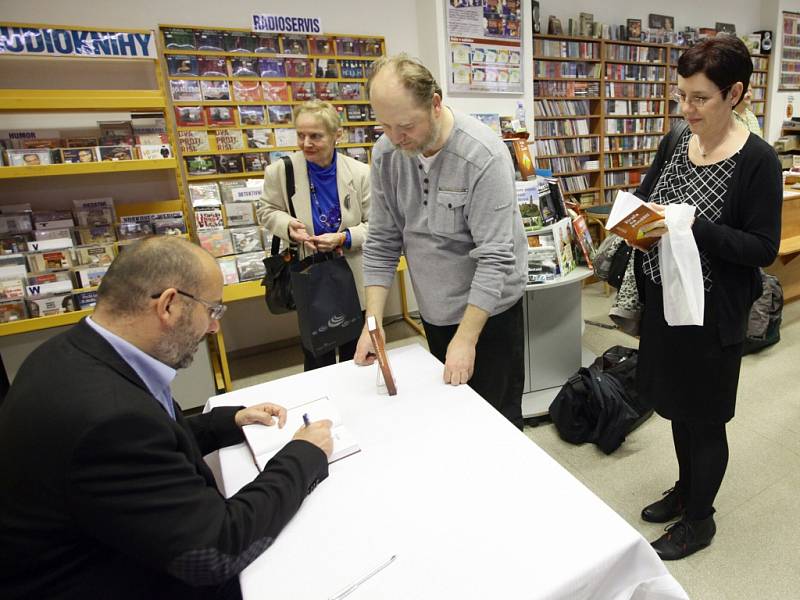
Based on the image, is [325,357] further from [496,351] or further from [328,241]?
[496,351]

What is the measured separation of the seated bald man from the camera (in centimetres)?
67

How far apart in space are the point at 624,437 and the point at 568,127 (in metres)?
4.18

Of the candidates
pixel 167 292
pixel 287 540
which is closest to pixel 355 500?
pixel 287 540

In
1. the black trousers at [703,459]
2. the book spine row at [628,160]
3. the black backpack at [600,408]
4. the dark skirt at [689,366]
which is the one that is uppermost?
the book spine row at [628,160]

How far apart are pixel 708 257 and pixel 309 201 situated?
162 cm

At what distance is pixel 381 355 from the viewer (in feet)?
4.12

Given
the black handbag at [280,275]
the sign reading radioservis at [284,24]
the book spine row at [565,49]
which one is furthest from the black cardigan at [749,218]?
the book spine row at [565,49]

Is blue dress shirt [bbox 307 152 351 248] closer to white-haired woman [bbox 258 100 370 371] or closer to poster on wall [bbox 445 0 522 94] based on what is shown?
white-haired woman [bbox 258 100 370 371]

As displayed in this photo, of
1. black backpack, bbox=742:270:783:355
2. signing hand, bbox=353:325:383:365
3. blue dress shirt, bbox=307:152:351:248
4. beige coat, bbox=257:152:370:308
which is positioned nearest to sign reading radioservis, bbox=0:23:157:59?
beige coat, bbox=257:152:370:308

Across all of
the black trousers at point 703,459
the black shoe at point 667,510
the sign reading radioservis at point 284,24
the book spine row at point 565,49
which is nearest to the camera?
the black trousers at point 703,459

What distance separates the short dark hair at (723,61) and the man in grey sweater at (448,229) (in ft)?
Answer: 1.73

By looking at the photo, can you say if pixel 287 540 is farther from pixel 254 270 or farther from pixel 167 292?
pixel 254 270

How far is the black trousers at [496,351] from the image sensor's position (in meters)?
1.51

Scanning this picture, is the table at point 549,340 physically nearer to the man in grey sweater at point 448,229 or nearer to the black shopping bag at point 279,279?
the man in grey sweater at point 448,229
